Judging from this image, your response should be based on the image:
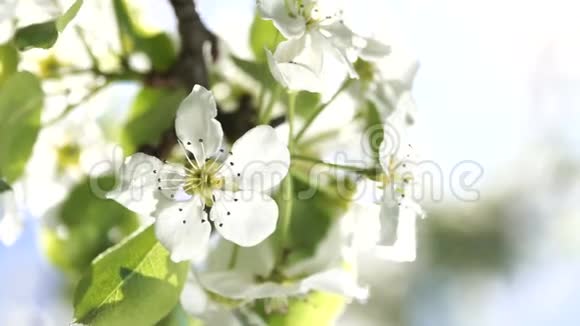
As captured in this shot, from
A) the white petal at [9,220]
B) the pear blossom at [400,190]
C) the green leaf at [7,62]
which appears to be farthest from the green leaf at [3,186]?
the pear blossom at [400,190]

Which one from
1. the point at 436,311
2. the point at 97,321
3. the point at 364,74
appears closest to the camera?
the point at 97,321

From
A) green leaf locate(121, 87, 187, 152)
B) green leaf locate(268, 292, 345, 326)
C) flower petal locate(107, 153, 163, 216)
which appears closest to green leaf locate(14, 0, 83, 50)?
flower petal locate(107, 153, 163, 216)

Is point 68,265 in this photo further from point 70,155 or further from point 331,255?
point 331,255

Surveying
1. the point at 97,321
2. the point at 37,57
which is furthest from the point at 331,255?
the point at 37,57

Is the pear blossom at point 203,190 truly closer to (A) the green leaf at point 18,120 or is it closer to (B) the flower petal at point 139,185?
(B) the flower petal at point 139,185

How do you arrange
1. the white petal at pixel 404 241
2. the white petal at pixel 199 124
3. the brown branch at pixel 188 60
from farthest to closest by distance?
the brown branch at pixel 188 60
the white petal at pixel 404 241
the white petal at pixel 199 124

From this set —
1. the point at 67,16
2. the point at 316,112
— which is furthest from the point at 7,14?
the point at 316,112

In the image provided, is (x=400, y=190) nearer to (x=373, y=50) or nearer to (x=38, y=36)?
(x=373, y=50)

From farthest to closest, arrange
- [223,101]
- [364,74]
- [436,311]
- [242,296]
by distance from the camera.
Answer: [436,311] < [223,101] < [364,74] < [242,296]

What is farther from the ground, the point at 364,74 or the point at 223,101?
the point at 364,74
